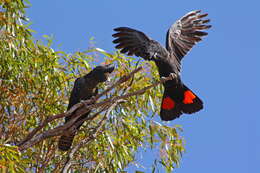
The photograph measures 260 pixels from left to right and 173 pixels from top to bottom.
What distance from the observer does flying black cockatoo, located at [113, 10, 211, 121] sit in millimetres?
4469

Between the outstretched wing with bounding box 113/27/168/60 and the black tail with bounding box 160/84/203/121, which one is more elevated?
the outstretched wing with bounding box 113/27/168/60

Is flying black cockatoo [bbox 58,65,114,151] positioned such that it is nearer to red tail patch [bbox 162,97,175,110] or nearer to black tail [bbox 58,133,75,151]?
black tail [bbox 58,133,75,151]

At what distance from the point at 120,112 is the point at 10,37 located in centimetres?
126

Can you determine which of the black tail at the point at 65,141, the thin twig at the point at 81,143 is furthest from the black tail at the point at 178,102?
the black tail at the point at 65,141

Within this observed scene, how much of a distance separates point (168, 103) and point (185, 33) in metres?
0.78

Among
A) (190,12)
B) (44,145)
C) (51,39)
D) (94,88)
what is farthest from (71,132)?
(190,12)

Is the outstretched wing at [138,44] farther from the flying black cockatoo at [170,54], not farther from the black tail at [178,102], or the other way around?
the black tail at [178,102]

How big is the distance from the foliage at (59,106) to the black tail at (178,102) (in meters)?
0.38

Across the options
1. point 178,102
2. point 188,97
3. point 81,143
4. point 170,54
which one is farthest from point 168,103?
point 81,143

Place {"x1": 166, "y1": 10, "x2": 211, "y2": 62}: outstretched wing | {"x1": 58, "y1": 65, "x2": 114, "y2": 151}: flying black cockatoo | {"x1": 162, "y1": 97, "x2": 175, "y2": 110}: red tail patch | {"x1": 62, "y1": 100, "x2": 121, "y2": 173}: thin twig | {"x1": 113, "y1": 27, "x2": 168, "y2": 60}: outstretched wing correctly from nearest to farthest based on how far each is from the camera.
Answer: {"x1": 62, "y1": 100, "x2": 121, "y2": 173}: thin twig → {"x1": 113, "y1": 27, "x2": 168, "y2": 60}: outstretched wing → {"x1": 58, "y1": 65, "x2": 114, "y2": 151}: flying black cockatoo → {"x1": 162, "y1": 97, "x2": 175, "y2": 110}: red tail patch → {"x1": 166, "y1": 10, "x2": 211, "y2": 62}: outstretched wing

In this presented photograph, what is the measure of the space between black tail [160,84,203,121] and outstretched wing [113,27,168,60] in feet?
1.09

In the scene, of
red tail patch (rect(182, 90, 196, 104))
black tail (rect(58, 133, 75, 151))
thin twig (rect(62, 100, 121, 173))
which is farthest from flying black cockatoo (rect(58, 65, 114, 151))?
red tail patch (rect(182, 90, 196, 104))

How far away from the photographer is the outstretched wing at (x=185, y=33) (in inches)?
193

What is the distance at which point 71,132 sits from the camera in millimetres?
4484
